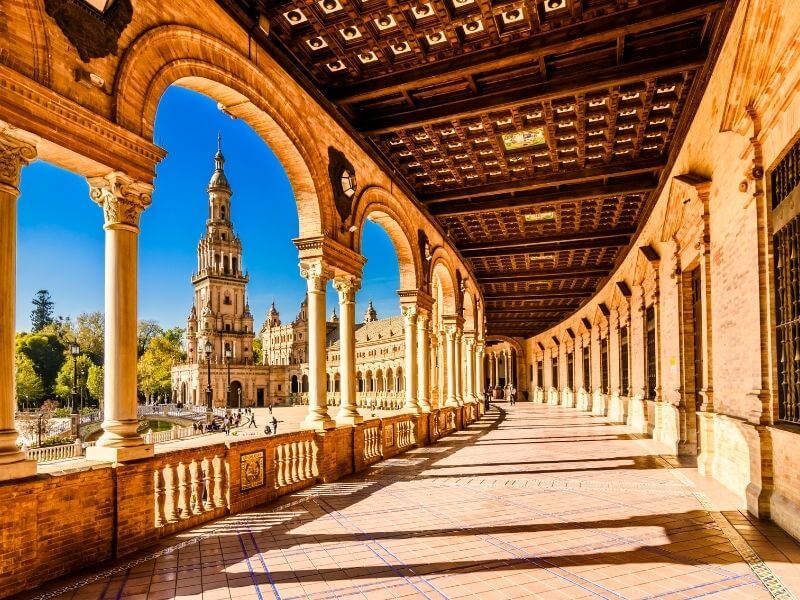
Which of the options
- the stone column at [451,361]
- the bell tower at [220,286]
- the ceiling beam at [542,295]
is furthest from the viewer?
the bell tower at [220,286]

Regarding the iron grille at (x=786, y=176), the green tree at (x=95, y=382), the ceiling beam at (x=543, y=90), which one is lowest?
the green tree at (x=95, y=382)

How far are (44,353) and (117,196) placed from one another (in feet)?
272

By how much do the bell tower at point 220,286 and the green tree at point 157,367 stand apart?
540 cm

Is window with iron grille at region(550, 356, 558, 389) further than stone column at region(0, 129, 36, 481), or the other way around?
window with iron grille at region(550, 356, 558, 389)

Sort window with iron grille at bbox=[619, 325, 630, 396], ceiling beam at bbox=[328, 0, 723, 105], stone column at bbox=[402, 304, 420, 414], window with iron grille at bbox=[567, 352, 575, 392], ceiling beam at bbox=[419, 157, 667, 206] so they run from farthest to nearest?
window with iron grille at bbox=[567, 352, 575, 392] → window with iron grille at bbox=[619, 325, 630, 396] → stone column at bbox=[402, 304, 420, 414] → ceiling beam at bbox=[419, 157, 667, 206] → ceiling beam at bbox=[328, 0, 723, 105]

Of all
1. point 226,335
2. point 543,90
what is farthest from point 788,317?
point 226,335

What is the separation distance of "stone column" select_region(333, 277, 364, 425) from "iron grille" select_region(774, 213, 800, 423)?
23.1 ft

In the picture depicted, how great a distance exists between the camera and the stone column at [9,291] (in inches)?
188

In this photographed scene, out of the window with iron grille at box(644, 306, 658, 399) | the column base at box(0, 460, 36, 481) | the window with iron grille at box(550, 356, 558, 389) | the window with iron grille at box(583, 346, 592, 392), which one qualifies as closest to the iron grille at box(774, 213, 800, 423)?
the column base at box(0, 460, 36, 481)

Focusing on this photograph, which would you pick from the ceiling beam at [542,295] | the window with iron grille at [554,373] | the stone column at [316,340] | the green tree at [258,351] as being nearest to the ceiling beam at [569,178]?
the stone column at [316,340]

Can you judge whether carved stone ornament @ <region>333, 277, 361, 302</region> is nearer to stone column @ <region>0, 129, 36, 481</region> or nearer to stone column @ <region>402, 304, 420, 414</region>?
stone column @ <region>402, 304, 420, 414</region>

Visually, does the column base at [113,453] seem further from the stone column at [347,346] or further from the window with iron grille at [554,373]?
the window with iron grille at [554,373]

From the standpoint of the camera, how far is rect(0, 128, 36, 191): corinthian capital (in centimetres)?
490

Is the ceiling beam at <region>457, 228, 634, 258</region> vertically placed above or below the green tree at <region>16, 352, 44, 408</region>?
above
